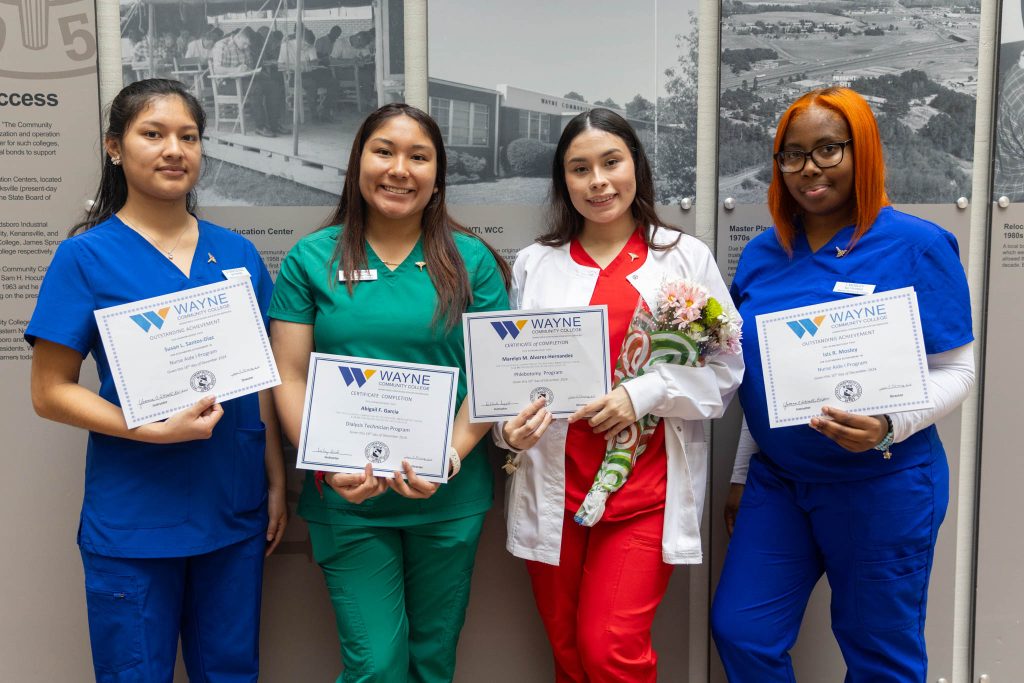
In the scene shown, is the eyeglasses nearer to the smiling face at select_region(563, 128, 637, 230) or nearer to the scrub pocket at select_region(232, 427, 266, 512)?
the smiling face at select_region(563, 128, 637, 230)

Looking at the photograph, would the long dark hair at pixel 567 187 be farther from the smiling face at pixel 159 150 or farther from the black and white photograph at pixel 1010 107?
the black and white photograph at pixel 1010 107

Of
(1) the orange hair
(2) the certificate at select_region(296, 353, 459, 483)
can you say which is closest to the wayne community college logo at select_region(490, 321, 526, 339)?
(2) the certificate at select_region(296, 353, 459, 483)

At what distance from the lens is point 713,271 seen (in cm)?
220

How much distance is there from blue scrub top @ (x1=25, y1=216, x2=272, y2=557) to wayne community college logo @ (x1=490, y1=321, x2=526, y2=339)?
0.77 meters

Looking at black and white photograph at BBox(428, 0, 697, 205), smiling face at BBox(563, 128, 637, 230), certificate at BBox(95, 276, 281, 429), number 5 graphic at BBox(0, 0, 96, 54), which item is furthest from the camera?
black and white photograph at BBox(428, 0, 697, 205)

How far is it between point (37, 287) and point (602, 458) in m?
2.02

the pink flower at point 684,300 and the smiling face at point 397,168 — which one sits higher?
the smiling face at point 397,168

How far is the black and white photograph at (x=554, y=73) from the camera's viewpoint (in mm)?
2557

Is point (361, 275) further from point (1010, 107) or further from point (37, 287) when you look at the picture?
point (1010, 107)

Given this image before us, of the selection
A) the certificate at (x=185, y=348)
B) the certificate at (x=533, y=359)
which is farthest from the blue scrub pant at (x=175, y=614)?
the certificate at (x=533, y=359)

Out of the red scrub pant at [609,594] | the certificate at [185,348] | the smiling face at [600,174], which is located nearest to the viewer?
the certificate at [185,348]

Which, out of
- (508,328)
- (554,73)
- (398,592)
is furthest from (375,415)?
(554,73)

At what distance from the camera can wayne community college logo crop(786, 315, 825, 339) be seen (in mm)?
1874

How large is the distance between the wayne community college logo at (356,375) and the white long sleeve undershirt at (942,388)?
4.38 ft
